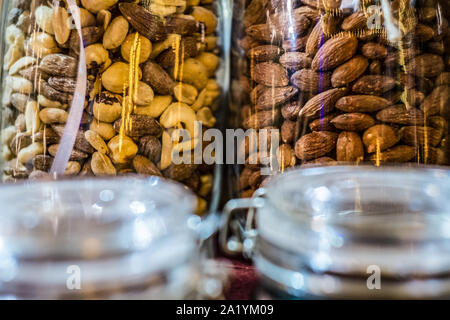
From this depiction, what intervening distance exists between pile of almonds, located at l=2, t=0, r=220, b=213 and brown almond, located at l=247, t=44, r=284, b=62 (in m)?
0.05

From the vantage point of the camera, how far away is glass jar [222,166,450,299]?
23cm

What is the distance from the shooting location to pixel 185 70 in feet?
1.25

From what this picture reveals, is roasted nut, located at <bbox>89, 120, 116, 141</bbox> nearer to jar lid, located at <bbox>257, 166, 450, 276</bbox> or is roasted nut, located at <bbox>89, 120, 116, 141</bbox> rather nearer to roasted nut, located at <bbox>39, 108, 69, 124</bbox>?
roasted nut, located at <bbox>39, 108, 69, 124</bbox>

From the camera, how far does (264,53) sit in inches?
15.0

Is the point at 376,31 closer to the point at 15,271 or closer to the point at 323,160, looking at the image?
the point at 323,160

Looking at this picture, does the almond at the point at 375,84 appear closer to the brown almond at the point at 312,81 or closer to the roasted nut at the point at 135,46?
the brown almond at the point at 312,81

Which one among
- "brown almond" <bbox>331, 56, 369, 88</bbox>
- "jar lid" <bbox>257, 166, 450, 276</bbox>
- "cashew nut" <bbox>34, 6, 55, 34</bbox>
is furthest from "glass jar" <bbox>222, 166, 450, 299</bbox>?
"cashew nut" <bbox>34, 6, 55, 34</bbox>

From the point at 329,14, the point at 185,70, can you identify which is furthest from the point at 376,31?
the point at 185,70

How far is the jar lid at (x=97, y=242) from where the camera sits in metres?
0.23

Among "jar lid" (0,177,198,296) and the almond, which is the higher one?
the almond

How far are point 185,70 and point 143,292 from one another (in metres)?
0.20

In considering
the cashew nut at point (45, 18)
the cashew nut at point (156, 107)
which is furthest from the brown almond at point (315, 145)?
the cashew nut at point (45, 18)

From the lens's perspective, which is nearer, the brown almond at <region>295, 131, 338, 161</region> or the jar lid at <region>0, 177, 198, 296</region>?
the jar lid at <region>0, 177, 198, 296</region>

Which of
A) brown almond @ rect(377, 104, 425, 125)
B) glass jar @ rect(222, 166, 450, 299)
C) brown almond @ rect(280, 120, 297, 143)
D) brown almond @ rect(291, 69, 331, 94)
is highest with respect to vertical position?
brown almond @ rect(291, 69, 331, 94)
